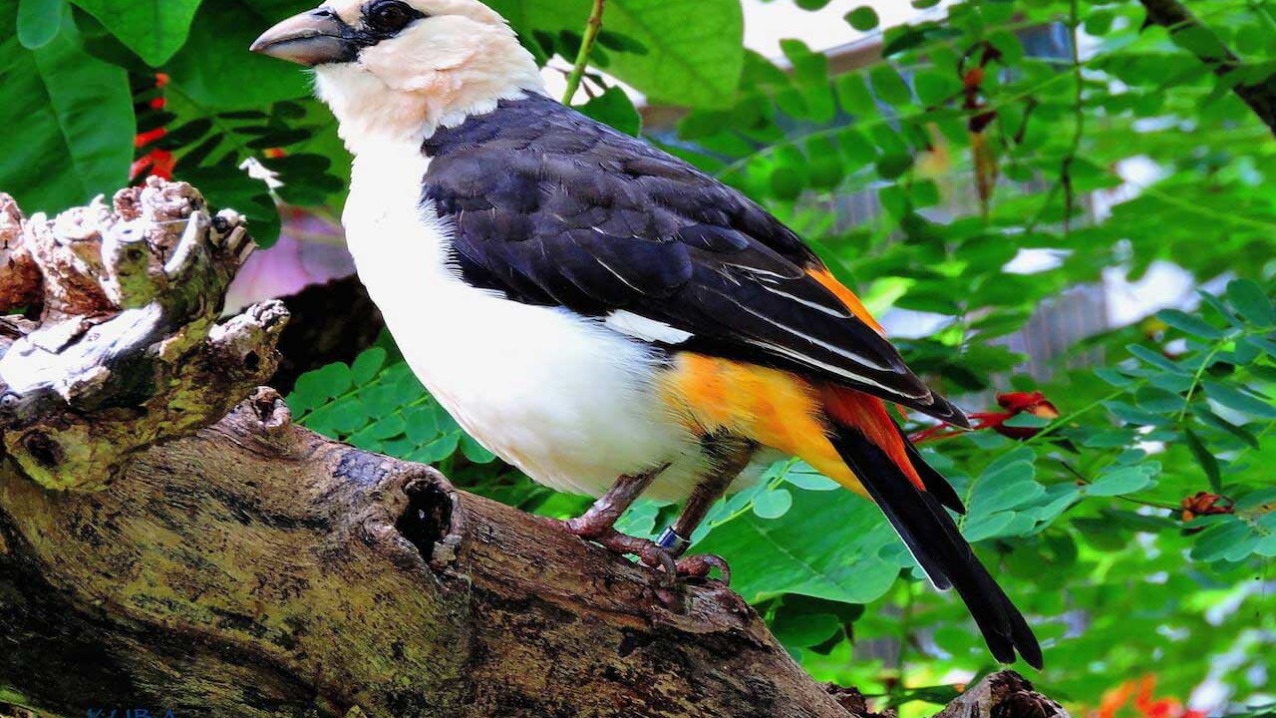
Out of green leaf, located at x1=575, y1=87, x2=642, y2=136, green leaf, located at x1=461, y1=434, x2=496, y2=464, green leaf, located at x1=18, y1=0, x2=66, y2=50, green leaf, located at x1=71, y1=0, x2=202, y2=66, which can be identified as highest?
green leaf, located at x1=71, y1=0, x2=202, y2=66

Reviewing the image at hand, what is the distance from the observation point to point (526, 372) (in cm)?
232

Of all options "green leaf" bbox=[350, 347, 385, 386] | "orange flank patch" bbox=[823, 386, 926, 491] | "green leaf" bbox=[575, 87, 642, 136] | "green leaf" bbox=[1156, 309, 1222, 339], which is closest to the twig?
"green leaf" bbox=[575, 87, 642, 136]

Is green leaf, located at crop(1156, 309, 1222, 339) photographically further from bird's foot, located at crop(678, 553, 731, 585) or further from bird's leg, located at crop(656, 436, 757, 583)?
bird's foot, located at crop(678, 553, 731, 585)

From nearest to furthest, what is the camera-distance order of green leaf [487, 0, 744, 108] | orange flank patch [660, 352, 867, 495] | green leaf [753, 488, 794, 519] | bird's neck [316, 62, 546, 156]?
orange flank patch [660, 352, 867, 495]
green leaf [753, 488, 794, 519]
bird's neck [316, 62, 546, 156]
green leaf [487, 0, 744, 108]

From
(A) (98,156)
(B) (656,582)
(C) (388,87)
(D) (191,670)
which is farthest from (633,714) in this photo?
(A) (98,156)

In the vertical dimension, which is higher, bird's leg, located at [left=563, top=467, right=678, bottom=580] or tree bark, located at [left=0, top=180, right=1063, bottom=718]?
tree bark, located at [left=0, top=180, right=1063, bottom=718]

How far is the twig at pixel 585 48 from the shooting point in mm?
2840

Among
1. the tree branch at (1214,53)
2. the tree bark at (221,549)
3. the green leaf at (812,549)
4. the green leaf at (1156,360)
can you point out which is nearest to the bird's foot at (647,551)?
the tree bark at (221,549)

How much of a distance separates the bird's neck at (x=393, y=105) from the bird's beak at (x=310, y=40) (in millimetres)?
43

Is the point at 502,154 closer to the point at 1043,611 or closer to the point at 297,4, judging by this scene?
the point at 297,4

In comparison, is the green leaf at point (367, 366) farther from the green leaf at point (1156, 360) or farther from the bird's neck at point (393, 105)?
the green leaf at point (1156, 360)

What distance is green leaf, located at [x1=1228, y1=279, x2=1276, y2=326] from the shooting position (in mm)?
2783

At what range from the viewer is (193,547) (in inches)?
70.6

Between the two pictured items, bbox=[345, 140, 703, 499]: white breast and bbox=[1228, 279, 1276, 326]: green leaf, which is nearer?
bbox=[345, 140, 703, 499]: white breast
